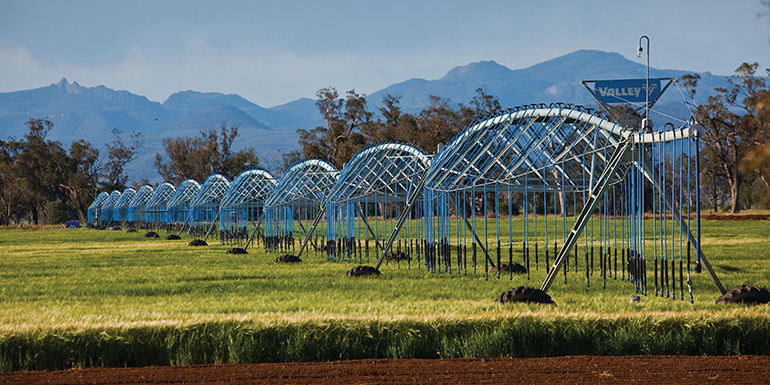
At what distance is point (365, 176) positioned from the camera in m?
18.5

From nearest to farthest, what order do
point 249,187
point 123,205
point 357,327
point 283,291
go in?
point 357,327
point 283,291
point 249,187
point 123,205

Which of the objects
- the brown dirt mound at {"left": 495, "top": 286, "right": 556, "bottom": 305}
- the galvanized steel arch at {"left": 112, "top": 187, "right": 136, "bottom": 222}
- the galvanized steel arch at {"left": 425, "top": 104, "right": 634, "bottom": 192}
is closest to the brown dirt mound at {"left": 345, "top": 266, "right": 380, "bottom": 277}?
the galvanized steel arch at {"left": 425, "top": 104, "right": 634, "bottom": 192}

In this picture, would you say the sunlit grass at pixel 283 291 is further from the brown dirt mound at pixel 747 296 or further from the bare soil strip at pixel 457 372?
the bare soil strip at pixel 457 372

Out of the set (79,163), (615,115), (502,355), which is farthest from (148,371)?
(79,163)

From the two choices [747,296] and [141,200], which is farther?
[141,200]

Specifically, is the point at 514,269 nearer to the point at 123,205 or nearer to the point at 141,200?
the point at 141,200

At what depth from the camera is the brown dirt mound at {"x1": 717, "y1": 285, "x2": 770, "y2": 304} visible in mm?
9211

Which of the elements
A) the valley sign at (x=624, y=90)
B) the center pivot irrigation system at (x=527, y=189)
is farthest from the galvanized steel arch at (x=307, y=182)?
the valley sign at (x=624, y=90)

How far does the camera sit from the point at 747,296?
9.30 metres

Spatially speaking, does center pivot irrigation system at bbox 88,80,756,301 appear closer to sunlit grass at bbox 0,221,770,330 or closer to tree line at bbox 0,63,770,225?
sunlit grass at bbox 0,221,770,330

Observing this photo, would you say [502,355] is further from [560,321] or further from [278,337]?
[278,337]

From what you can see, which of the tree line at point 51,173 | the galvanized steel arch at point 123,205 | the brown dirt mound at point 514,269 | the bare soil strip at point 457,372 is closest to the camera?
the bare soil strip at point 457,372

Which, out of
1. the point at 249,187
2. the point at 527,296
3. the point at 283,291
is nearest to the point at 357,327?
the point at 527,296

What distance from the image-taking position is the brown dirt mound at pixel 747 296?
30.2 feet
